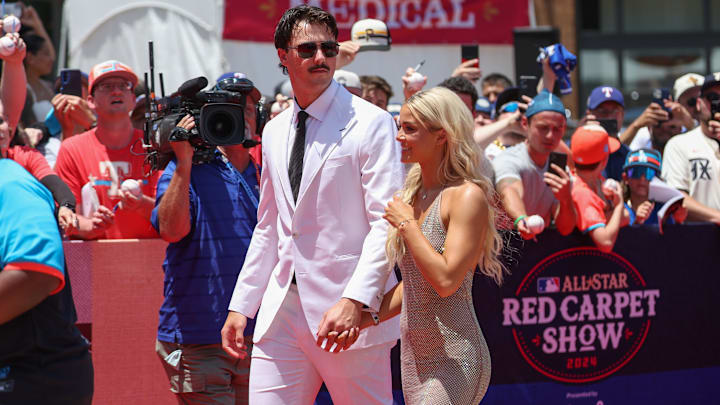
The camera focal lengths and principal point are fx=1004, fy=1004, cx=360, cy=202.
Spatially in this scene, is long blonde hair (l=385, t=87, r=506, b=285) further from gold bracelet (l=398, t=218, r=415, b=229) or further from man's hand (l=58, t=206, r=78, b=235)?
man's hand (l=58, t=206, r=78, b=235)

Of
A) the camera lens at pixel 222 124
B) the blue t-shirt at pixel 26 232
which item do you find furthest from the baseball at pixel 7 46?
the blue t-shirt at pixel 26 232

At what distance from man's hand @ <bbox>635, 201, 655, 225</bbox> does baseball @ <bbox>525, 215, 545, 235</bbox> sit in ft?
4.21

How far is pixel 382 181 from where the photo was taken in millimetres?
3953

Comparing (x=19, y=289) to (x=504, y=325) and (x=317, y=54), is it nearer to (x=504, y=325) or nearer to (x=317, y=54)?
(x=317, y=54)

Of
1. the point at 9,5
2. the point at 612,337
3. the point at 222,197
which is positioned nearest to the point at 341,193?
the point at 222,197

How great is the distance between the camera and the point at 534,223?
233 inches

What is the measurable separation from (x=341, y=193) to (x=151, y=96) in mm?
1863

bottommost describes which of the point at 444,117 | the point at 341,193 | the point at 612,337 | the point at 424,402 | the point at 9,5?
the point at 612,337

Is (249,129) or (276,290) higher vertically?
(249,129)

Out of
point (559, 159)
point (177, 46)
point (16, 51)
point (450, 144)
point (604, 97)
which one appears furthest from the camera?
point (177, 46)

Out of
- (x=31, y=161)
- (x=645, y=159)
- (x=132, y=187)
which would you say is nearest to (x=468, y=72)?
(x=645, y=159)

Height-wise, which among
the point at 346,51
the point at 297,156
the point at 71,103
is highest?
the point at 346,51

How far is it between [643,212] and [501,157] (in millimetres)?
1226

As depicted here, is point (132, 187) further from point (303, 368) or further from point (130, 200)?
point (303, 368)
